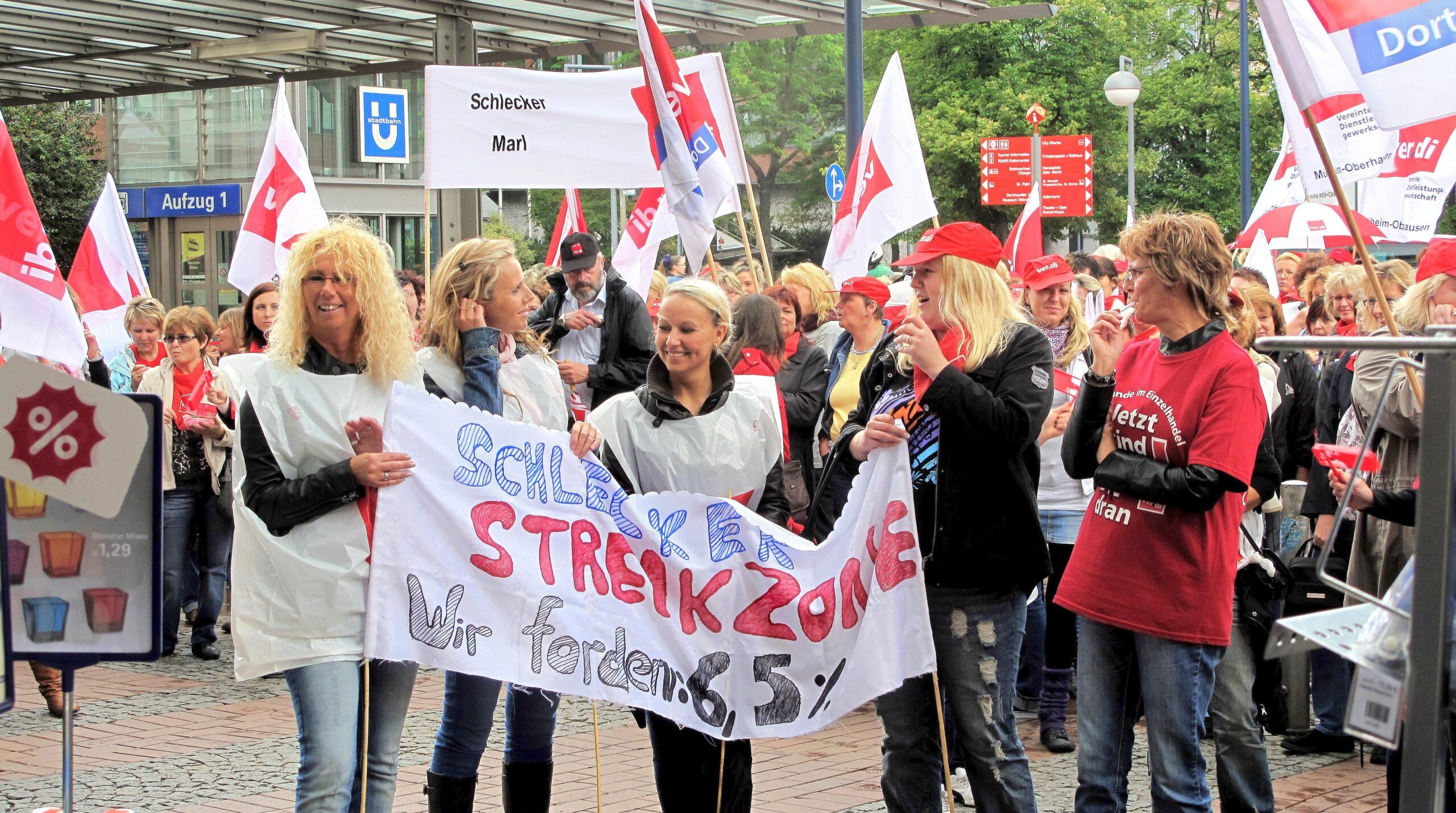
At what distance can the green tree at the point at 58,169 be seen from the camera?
30.1 meters

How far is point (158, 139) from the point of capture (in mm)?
32906

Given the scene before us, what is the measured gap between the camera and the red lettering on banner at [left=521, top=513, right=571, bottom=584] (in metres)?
4.46

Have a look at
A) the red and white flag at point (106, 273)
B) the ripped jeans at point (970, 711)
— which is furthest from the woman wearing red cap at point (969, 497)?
the red and white flag at point (106, 273)

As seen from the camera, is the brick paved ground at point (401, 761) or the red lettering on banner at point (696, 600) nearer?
the red lettering on banner at point (696, 600)

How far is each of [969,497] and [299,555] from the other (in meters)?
1.87

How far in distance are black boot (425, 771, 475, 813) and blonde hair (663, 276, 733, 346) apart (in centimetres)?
155

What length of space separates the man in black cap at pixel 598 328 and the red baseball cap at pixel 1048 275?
92.6 inches

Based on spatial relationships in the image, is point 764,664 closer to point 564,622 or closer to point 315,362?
point 564,622

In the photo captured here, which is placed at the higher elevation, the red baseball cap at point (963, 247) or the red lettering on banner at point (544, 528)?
the red baseball cap at point (963, 247)

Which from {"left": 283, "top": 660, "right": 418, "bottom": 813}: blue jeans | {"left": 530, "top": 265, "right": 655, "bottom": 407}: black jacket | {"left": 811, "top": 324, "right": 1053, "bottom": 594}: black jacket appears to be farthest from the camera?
{"left": 530, "top": 265, "right": 655, "bottom": 407}: black jacket

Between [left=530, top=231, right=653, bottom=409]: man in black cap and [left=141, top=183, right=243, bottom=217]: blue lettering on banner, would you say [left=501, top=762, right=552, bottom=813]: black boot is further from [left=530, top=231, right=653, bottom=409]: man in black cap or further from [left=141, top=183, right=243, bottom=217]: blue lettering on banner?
[left=141, top=183, right=243, bottom=217]: blue lettering on banner

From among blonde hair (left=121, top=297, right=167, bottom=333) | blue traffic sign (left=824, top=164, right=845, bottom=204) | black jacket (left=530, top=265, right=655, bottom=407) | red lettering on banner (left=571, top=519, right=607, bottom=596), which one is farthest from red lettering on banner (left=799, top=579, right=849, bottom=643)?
blue traffic sign (left=824, top=164, right=845, bottom=204)

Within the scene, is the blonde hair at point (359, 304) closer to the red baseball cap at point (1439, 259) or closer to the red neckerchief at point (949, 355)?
the red neckerchief at point (949, 355)

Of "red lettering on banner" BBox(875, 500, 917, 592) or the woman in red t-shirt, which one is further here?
"red lettering on banner" BBox(875, 500, 917, 592)
